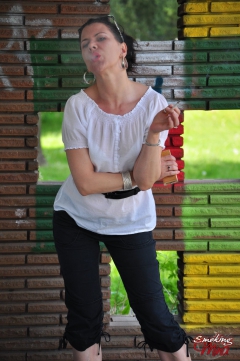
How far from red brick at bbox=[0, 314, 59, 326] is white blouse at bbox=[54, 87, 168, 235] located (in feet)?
4.10

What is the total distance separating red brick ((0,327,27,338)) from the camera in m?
4.65

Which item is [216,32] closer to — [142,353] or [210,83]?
[210,83]

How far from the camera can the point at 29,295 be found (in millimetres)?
4652

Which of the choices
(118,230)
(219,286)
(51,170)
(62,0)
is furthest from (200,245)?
(51,170)

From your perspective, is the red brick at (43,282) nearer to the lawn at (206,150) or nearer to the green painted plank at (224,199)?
the green painted plank at (224,199)

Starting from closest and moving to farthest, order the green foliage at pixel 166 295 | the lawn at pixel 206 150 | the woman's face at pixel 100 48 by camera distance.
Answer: the woman's face at pixel 100 48
the green foliage at pixel 166 295
the lawn at pixel 206 150

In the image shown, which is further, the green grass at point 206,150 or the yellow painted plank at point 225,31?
the green grass at point 206,150

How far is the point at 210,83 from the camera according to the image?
176 inches

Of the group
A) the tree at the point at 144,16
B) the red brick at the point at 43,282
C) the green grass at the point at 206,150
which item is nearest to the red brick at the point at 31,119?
the red brick at the point at 43,282

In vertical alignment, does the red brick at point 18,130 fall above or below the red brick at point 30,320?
above

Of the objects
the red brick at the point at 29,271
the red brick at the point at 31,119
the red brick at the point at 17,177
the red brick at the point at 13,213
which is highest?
the red brick at the point at 31,119

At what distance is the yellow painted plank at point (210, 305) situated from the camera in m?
4.63

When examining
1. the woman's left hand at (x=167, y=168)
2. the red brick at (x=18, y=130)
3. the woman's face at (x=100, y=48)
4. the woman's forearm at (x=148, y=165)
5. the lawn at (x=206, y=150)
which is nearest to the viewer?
the woman's forearm at (x=148, y=165)

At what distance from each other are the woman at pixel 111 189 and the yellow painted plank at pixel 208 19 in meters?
0.78
